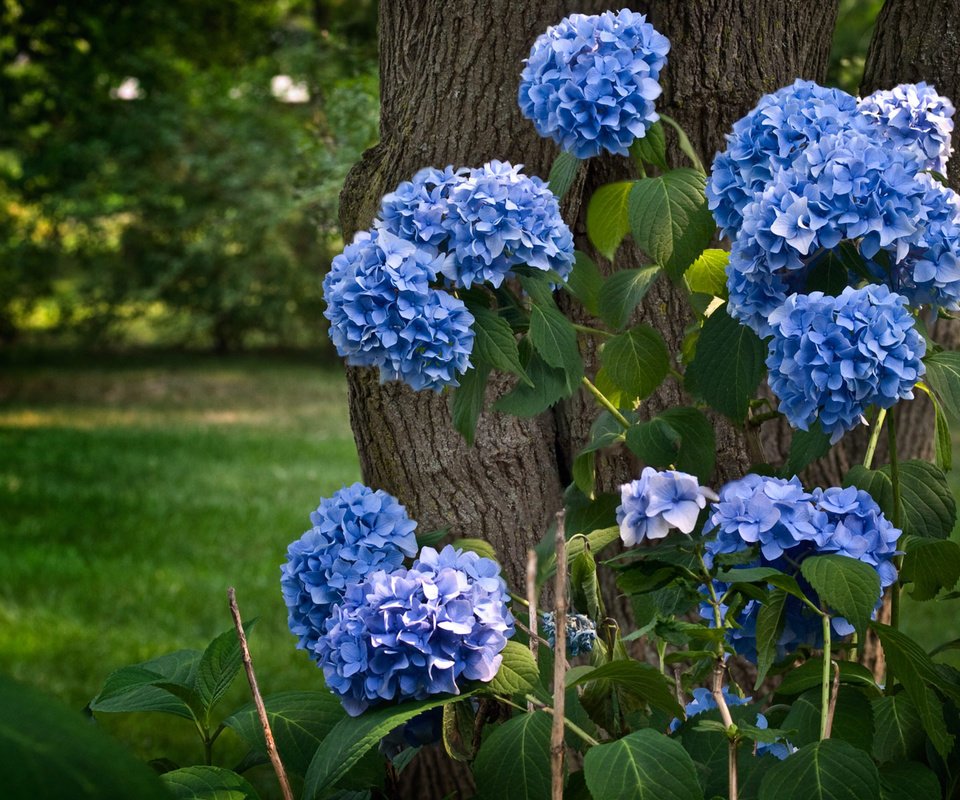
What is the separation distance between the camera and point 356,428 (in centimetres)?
240

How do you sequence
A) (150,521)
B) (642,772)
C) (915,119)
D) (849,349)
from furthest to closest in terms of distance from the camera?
(150,521)
(915,119)
(849,349)
(642,772)

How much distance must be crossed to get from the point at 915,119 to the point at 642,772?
96 cm

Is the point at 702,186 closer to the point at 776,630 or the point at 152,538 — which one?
the point at 776,630

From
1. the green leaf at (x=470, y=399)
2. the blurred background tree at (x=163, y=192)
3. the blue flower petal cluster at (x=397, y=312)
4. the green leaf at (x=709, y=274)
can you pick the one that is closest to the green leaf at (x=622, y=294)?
the green leaf at (x=709, y=274)

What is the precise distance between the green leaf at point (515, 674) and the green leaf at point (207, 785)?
1.02ft

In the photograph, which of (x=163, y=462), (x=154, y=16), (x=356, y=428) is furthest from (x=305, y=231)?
(x=356, y=428)

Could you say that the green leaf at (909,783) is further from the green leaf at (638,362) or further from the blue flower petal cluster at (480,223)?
the blue flower petal cluster at (480,223)

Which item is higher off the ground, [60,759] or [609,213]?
[609,213]

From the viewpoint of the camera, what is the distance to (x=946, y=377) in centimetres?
141

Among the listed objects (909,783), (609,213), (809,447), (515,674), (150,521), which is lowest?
(150,521)

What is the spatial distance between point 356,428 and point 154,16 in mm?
8932

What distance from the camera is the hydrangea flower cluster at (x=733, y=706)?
58.7 inches

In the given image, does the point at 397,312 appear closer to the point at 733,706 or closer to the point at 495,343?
the point at 495,343

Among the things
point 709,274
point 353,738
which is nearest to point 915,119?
point 709,274
